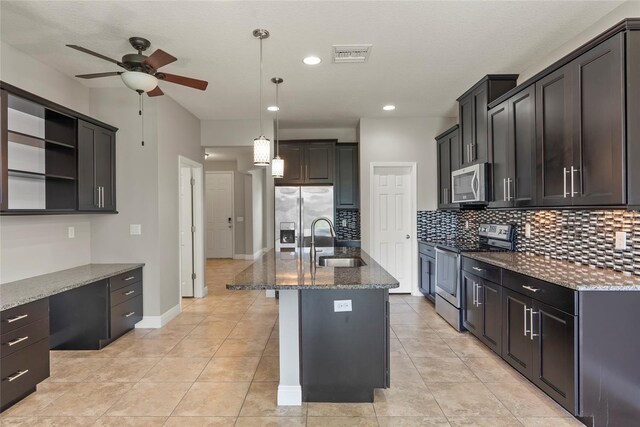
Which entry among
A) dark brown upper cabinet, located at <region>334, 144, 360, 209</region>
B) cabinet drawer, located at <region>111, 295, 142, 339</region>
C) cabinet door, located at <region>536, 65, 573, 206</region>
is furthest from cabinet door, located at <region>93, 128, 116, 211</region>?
cabinet door, located at <region>536, 65, 573, 206</region>

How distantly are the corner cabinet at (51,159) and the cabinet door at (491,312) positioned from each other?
12.9 feet

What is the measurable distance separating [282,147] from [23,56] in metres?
3.27

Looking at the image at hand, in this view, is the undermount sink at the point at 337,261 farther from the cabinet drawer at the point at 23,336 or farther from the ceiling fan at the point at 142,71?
the cabinet drawer at the point at 23,336

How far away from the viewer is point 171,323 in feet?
13.8

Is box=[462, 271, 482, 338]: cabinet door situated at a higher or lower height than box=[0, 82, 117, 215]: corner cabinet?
lower

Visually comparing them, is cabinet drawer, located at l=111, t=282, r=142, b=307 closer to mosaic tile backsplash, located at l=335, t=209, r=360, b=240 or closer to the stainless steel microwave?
mosaic tile backsplash, located at l=335, t=209, r=360, b=240

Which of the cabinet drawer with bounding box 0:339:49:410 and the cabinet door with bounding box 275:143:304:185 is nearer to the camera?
the cabinet drawer with bounding box 0:339:49:410

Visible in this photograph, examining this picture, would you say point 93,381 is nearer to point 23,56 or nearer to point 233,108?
point 23,56

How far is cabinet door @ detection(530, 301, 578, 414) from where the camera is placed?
2.11 metres

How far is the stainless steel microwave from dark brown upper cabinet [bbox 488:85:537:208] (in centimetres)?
9

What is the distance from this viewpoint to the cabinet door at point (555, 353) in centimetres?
211

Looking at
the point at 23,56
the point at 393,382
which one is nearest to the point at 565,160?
the point at 393,382

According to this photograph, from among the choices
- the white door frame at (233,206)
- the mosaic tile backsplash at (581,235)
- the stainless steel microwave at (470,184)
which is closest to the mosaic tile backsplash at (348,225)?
the stainless steel microwave at (470,184)

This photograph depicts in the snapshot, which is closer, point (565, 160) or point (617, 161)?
point (617, 161)
